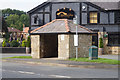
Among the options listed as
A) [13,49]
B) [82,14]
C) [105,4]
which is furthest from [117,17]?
[13,49]

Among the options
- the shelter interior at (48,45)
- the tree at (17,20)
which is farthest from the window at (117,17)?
the tree at (17,20)

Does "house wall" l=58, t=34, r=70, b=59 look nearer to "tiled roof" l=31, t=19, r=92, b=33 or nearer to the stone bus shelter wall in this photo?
the stone bus shelter wall

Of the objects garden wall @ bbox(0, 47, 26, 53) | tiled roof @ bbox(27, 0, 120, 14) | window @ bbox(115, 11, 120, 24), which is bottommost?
garden wall @ bbox(0, 47, 26, 53)

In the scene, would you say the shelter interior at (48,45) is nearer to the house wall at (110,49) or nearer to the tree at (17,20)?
the house wall at (110,49)

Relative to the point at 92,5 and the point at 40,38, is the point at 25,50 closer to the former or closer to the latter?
the point at 92,5

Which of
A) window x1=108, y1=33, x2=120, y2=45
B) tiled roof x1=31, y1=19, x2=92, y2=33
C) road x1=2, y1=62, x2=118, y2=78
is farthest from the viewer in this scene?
window x1=108, y1=33, x2=120, y2=45

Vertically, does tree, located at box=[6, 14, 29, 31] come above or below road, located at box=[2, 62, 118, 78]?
above

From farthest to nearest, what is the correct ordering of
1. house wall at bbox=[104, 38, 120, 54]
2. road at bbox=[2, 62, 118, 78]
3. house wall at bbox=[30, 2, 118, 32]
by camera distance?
house wall at bbox=[30, 2, 118, 32]
house wall at bbox=[104, 38, 120, 54]
road at bbox=[2, 62, 118, 78]

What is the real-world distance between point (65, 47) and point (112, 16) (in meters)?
16.7

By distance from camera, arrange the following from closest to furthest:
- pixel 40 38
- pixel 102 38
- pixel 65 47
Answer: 1. pixel 65 47
2. pixel 40 38
3. pixel 102 38

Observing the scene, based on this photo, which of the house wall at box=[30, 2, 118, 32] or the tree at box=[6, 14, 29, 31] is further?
the tree at box=[6, 14, 29, 31]

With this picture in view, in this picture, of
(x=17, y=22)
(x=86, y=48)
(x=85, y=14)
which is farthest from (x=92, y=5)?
(x=17, y=22)

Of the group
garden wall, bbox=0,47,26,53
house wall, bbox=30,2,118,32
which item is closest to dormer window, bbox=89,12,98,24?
house wall, bbox=30,2,118,32

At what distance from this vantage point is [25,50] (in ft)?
138
